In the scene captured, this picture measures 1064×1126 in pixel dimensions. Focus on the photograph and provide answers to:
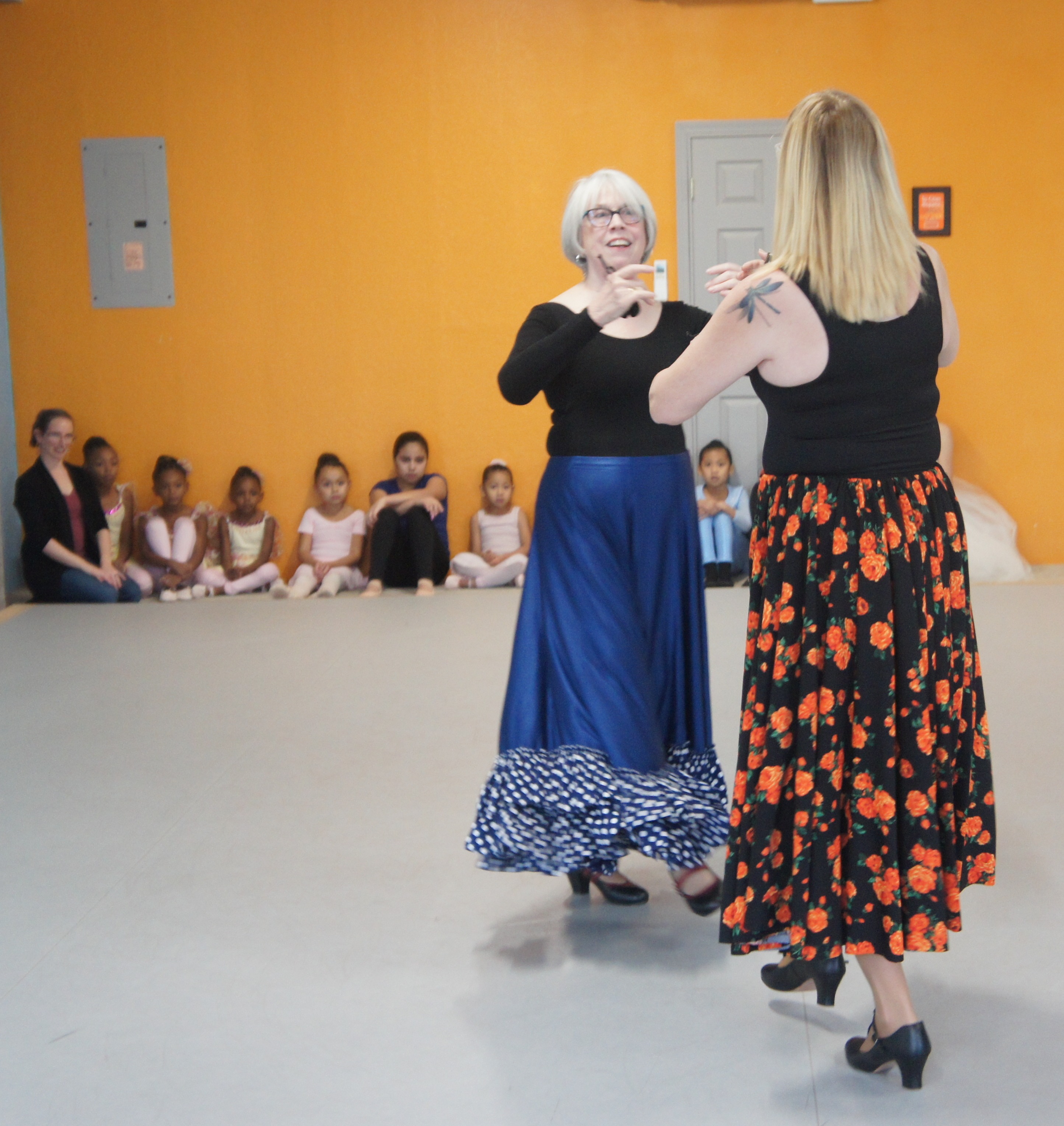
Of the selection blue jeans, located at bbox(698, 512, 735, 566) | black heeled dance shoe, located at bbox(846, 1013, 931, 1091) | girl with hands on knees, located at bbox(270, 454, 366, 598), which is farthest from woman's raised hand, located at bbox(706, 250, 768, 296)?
girl with hands on knees, located at bbox(270, 454, 366, 598)

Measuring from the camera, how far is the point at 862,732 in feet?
6.01

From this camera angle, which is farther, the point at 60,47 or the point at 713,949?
the point at 60,47

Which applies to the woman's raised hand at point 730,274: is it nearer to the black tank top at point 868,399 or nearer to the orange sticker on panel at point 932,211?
the black tank top at point 868,399

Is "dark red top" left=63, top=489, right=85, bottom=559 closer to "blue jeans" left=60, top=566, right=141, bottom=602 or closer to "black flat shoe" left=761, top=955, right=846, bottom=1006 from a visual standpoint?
"blue jeans" left=60, top=566, right=141, bottom=602

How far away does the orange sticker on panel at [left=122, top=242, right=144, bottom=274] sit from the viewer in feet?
21.8

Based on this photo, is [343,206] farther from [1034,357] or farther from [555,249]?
[1034,357]

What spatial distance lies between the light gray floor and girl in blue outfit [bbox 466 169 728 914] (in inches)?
8.7

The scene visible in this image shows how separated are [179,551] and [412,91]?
8.62 feet

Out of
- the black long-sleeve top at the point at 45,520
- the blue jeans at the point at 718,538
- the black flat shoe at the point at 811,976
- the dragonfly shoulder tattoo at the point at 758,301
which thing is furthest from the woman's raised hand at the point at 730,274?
the black long-sleeve top at the point at 45,520

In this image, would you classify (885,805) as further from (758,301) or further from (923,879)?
(758,301)

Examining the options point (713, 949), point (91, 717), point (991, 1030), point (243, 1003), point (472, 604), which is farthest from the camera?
point (472, 604)

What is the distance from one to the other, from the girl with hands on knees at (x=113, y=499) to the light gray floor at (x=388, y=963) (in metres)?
2.62

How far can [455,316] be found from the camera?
6684mm

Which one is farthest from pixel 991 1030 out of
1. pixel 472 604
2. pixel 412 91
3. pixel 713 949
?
pixel 412 91
